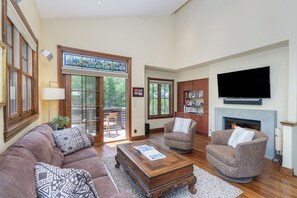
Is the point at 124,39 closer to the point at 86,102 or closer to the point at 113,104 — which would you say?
the point at 113,104

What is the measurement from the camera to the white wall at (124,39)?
353cm

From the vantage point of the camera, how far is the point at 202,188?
6.97 ft

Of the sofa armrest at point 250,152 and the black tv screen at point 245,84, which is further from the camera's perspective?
the black tv screen at point 245,84

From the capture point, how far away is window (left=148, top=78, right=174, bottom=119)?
580 centimetres

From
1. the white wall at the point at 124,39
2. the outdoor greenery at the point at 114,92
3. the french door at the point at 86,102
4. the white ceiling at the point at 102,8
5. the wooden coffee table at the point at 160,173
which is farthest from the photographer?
the outdoor greenery at the point at 114,92

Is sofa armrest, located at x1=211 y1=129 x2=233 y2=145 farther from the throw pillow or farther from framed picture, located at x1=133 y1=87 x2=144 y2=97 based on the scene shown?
framed picture, located at x1=133 y1=87 x2=144 y2=97

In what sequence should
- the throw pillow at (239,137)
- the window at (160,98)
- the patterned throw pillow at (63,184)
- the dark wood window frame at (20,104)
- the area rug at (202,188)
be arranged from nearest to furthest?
the patterned throw pillow at (63,184) < the dark wood window frame at (20,104) < the area rug at (202,188) < the throw pillow at (239,137) < the window at (160,98)

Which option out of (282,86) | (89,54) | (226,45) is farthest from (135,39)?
(282,86)

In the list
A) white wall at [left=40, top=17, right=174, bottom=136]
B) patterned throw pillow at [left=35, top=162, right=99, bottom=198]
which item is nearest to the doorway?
white wall at [left=40, top=17, right=174, bottom=136]

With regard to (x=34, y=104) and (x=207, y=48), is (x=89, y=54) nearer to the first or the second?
(x=34, y=104)

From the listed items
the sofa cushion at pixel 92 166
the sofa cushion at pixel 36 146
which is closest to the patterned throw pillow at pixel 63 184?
the sofa cushion at pixel 36 146

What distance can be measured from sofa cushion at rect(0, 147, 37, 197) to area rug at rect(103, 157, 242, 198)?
4.50 ft

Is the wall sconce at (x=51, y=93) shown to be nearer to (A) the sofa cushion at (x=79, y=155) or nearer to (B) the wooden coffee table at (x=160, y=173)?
(A) the sofa cushion at (x=79, y=155)

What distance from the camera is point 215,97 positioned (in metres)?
4.59
